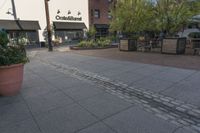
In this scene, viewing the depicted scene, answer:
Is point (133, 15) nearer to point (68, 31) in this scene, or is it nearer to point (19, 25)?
point (68, 31)

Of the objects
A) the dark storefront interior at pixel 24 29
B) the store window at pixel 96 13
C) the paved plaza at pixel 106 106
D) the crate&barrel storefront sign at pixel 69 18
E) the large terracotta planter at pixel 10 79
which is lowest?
the paved plaza at pixel 106 106

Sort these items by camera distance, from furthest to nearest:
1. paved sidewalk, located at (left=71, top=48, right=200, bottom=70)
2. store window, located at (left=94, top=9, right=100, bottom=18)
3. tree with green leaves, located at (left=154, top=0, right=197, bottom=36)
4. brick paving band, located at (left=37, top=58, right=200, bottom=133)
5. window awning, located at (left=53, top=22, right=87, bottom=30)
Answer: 1. store window, located at (left=94, top=9, right=100, bottom=18)
2. window awning, located at (left=53, top=22, right=87, bottom=30)
3. tree with green leaves, located at (left=154, top=0, right=197, bottom=36)
4. paved sidewalk, located at (left=71, top=48, right=200, bottom=70)
5. brick paving band, located at (left=37, top=58, right=200, bottom=133)

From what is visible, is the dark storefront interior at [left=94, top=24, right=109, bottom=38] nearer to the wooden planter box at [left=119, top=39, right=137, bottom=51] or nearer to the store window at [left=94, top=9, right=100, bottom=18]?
the store window at [left=94, top=9, right=100, bottom=18]

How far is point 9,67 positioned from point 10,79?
0.32 m

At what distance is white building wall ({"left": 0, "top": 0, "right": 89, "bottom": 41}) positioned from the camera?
19.1 m

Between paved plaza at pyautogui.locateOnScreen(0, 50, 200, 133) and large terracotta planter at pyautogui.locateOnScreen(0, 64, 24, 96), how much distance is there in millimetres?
171

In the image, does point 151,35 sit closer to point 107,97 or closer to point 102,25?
point 102,25

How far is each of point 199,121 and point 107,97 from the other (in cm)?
187

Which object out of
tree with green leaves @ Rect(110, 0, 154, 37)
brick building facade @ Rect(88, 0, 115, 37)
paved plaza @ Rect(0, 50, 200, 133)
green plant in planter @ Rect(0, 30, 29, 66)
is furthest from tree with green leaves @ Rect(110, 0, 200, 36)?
brick building facade @ Rect(88, 0, 115, 37)

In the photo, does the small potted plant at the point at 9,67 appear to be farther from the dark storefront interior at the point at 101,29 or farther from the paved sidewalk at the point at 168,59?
the dark storefront interior at the point at 101,29

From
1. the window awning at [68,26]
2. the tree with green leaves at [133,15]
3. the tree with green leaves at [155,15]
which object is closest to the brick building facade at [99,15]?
the window awning at [68,26]

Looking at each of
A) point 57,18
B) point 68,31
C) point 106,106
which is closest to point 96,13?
point 68,31

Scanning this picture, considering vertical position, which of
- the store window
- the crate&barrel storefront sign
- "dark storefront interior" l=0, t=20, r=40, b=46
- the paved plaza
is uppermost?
the store window

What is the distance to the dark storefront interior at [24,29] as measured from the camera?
18.7 metres
